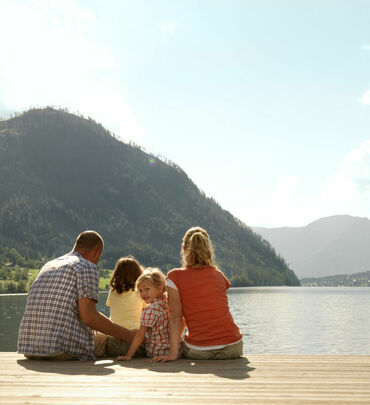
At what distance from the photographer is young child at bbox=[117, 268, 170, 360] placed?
27.1 feet

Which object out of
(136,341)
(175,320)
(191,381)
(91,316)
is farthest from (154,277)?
(191,381)

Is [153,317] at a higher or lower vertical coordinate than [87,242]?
lower

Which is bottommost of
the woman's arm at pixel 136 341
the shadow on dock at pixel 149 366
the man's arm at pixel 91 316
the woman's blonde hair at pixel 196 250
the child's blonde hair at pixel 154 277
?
the shadow on dock at pixel 149 366

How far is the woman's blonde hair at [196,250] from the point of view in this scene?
8.10 m

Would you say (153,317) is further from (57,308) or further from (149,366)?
(57,308)

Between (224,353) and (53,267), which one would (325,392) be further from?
(53,267)

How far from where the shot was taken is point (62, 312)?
7.82 meters

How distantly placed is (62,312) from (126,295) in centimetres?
187

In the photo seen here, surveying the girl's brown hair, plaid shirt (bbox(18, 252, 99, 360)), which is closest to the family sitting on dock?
plaid shirt (bbox(18, 252, 99, 360))

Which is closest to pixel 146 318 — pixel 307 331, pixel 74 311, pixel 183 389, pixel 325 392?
pixel 74 311

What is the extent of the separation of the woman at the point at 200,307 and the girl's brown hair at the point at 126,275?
1.26m

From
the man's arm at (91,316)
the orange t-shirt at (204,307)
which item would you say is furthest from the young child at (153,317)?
the man's arm at (91,316)

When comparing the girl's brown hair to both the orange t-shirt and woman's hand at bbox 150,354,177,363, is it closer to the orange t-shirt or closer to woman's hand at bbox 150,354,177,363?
the orange t-shirt

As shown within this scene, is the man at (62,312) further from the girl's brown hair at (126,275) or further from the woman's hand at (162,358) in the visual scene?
the girl's brown hair at (126,275)
